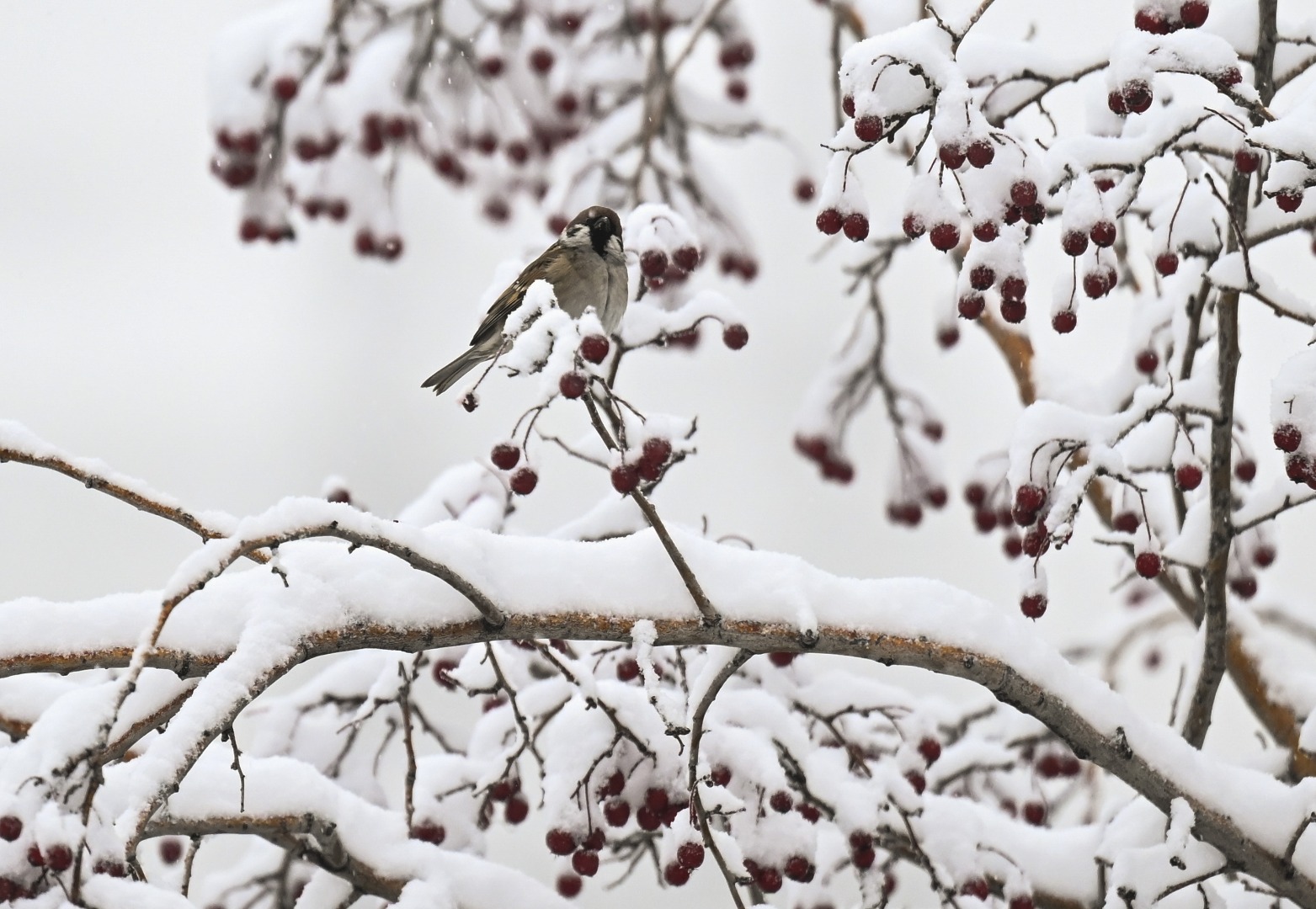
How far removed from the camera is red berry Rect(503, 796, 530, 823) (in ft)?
9.61

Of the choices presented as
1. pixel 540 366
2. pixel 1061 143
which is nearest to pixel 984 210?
pixel 1061 143

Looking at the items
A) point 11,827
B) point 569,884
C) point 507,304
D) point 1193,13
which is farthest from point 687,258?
point 11,827

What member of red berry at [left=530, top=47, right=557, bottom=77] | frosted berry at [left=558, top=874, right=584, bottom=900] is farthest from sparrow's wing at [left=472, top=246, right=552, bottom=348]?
red berry at [left=530, top=47, right=557, bottom=77]

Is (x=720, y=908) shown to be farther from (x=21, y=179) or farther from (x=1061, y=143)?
(x=21, y=179)

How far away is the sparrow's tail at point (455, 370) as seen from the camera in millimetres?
3342

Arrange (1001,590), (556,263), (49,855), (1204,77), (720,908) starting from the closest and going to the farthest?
(49,855) < (1204,77) < (556,263) < (720,908) < (1001,590)

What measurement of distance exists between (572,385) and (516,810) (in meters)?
1.56

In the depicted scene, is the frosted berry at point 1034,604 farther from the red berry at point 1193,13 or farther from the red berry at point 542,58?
the red berry at point 542,58

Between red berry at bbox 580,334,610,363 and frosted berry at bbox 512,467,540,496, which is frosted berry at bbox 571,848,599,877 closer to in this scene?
frosted berry at bbox 512,467,540,496

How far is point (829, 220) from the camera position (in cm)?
198

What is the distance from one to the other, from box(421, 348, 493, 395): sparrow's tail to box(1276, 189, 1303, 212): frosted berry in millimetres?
1876

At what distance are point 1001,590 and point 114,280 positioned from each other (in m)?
12.9

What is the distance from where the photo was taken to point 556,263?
143 inches

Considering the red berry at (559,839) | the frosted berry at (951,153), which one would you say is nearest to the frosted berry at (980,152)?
the frosted berry at (951,153)
